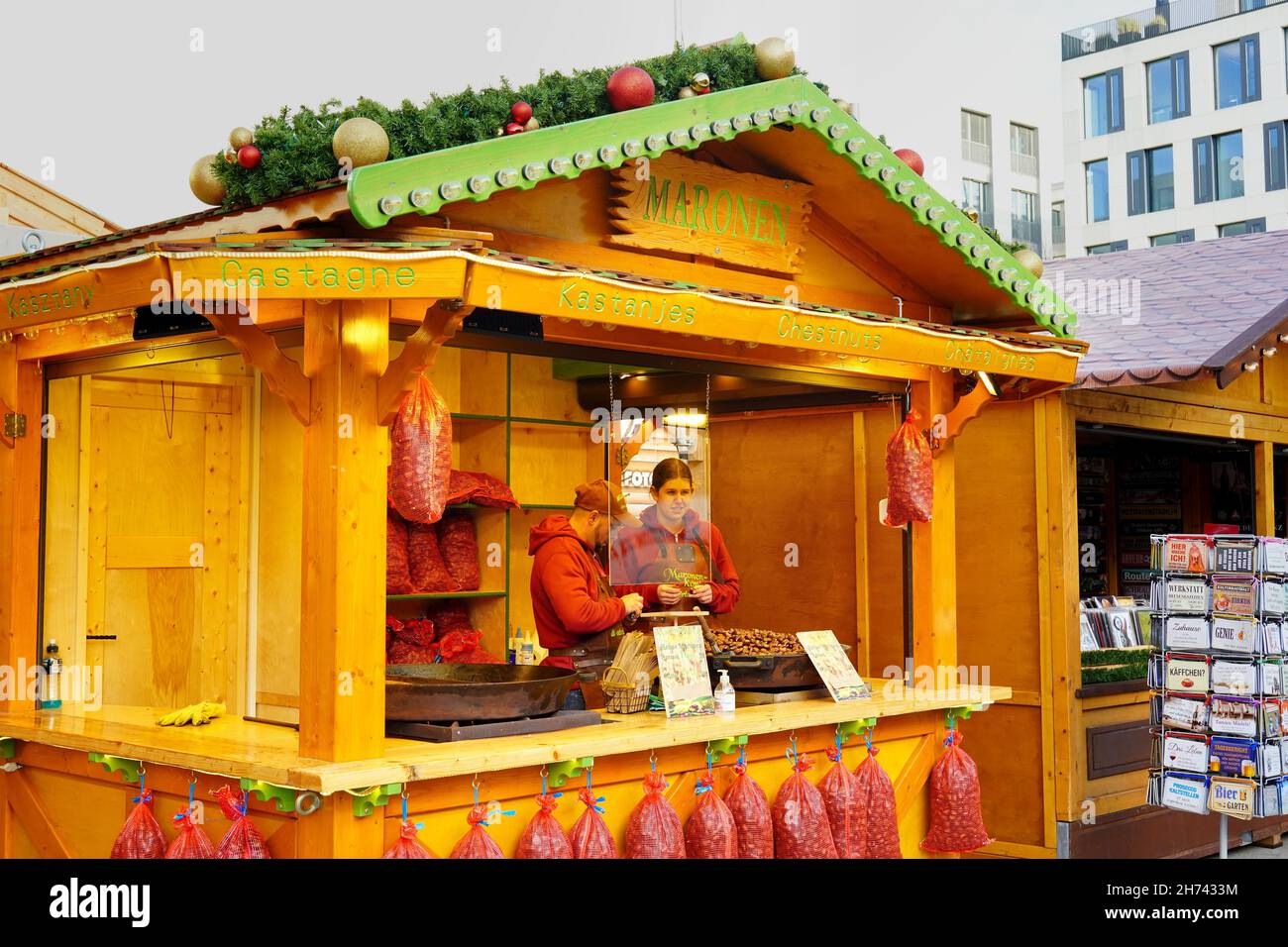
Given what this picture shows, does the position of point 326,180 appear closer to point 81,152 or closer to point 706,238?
point 706,238

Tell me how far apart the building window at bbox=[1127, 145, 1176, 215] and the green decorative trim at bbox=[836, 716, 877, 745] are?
37.7 meters

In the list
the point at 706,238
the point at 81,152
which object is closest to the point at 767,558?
the point at 706,238

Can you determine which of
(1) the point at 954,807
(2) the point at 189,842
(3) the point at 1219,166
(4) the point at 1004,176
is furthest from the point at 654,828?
(4) the point at 1004,176

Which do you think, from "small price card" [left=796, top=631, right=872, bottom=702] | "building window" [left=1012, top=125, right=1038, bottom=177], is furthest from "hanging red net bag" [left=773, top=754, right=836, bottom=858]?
"building window" [left=1012, top=125, right=1038, bottom=177]

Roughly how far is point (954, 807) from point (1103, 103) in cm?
3910

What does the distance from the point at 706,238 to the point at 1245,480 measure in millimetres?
8043

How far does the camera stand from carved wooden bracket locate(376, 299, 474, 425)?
489 cm

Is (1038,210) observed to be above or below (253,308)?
above

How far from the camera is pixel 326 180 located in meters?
5.10

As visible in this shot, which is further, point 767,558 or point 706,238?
point 767,558

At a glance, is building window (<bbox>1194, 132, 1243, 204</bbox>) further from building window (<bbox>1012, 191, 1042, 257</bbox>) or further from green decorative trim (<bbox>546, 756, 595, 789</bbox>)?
green decorative trim (<bbox>546, 756, 595, 789</bbox>)

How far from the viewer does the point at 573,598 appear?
650 cm

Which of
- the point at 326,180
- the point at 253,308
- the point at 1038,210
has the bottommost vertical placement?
the point at 253,308
